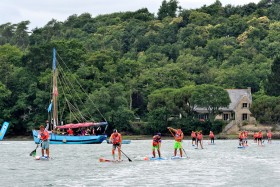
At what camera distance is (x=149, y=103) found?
5527 inches

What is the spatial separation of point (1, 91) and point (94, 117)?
18.1m

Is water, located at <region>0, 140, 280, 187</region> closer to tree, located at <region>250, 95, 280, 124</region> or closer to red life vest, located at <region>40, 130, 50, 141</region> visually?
red life vest, located at <region>40, 130, 50, 141</region>

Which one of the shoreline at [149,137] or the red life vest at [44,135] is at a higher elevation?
the shoreline at [149,137]

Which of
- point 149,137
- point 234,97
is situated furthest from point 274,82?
point 149,137

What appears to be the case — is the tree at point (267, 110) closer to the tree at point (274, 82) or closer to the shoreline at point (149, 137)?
the shoreline at point (149, 137)

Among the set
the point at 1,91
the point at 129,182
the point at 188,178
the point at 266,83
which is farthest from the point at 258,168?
the point at 266,83

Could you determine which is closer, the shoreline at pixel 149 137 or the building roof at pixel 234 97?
the shoreline at pixel 149 137

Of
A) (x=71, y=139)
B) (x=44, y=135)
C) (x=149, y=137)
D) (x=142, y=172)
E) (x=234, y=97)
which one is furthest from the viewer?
(x=234, y=97)

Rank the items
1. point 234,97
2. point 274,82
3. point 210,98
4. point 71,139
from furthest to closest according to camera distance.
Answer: point 234,97
point 274,82
point 210,98
point 71,139

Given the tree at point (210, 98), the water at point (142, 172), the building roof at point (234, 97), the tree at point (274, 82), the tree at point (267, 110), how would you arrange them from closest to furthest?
the water at point (142, 172) < the tree at point (267, 110) < the tree at point (210, 98) < the tree at point (274, 82) < the building roof at point (234, 97)

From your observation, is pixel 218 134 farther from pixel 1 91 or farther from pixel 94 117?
pixel 1 91

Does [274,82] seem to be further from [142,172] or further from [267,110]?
[142,172]

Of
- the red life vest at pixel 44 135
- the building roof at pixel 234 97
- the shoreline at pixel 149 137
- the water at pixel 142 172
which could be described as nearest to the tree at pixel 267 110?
the shoreline at pixel 149 137

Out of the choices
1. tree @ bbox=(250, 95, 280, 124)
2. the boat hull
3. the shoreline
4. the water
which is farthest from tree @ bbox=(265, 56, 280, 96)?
the water
